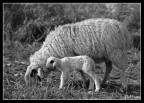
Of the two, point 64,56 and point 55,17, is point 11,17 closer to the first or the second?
point 55,17

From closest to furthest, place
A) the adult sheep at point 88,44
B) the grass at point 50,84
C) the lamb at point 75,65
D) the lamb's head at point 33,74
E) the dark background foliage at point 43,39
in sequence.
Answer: the grass at point 50,84 < the dark background foliage at point 43,39 < the lamb at point 75,65 < the lamb's head at point 33,74 < the adult sheep at point 88,44

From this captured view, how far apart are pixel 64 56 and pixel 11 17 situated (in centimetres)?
439

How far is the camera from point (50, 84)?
245 inches

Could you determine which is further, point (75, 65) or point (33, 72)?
point (33, 72)

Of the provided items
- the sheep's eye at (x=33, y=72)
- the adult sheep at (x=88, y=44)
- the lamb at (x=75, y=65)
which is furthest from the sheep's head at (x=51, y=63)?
the sheep's eye at (x=33, y=72)

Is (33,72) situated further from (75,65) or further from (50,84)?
(75,65)

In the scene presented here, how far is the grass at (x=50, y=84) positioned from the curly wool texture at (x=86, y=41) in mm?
581

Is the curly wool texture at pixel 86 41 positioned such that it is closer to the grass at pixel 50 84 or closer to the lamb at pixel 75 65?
the lamb at pixel 75 65

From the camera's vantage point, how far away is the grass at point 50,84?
5258 mm

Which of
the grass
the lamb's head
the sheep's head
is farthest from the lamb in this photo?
the lamb's head

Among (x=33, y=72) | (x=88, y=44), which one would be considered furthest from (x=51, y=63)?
(x=88, y=44)

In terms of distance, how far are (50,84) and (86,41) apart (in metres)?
1.13

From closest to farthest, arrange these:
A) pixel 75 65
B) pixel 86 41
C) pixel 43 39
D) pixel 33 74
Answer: pixel 75 65, pixel 33 74, pixel 86 41, pixel 43 39

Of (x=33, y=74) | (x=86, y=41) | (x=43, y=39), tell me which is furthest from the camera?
(x=43, y=39)
